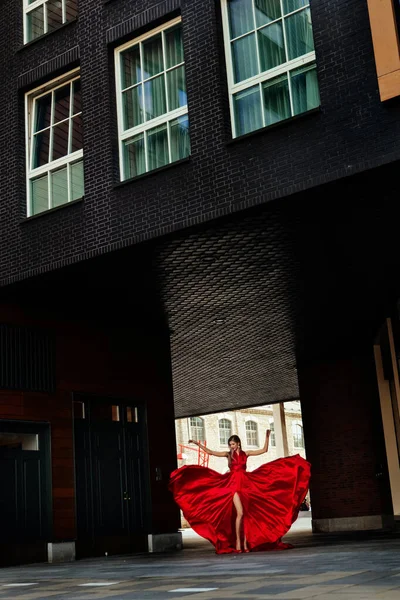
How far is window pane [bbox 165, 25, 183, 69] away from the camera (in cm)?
1397

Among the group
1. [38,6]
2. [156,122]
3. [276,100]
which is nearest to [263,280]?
[156,122]

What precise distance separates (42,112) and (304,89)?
590 cm

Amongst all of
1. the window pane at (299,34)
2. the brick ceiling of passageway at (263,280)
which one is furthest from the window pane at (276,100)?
the brick ceiling of passageway at (263,280)

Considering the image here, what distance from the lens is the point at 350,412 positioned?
22.4 m

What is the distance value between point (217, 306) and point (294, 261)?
3.04 metres

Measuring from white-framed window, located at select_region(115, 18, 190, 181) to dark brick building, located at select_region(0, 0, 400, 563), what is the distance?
0.04m

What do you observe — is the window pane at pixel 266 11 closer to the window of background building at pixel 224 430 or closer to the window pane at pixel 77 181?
the window pane at pixel 77 181

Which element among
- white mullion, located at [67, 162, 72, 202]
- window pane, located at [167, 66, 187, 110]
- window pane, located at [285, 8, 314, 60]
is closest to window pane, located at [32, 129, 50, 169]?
white mullion, located at [67, 162, 72, 202]

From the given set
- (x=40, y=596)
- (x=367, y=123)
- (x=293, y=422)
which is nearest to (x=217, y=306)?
(x=367, y=123)

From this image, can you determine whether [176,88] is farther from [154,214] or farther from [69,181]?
[69,181]

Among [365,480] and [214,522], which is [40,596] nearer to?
[214,522]

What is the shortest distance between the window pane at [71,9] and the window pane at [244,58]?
3.99 m

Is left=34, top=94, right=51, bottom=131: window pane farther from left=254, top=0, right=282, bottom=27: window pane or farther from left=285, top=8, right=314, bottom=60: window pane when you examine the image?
left=285, top=8, right=314, bottom=60: window pane

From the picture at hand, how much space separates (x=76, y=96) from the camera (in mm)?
15250
